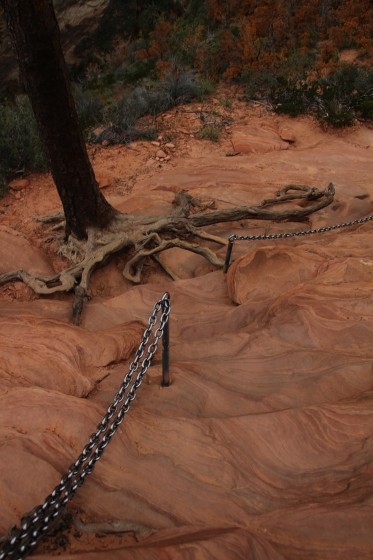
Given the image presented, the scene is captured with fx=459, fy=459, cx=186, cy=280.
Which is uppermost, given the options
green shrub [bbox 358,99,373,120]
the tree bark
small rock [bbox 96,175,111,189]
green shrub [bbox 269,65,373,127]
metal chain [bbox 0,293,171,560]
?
the tree bark

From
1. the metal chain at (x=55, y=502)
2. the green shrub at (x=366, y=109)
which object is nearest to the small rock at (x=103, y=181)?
the metal chain at (x=55, y=502)

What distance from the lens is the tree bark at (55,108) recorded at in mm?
3836

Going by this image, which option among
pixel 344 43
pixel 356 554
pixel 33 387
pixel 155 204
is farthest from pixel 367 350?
pixel 344 43

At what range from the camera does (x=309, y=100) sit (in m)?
9.49

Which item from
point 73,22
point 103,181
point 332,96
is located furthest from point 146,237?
point 73,22

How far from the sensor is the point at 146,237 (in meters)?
5.32

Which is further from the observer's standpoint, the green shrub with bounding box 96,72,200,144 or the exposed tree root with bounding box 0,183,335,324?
the green shrub with bounding box 96,72,200,144

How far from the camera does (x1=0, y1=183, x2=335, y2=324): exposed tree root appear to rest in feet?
15.9

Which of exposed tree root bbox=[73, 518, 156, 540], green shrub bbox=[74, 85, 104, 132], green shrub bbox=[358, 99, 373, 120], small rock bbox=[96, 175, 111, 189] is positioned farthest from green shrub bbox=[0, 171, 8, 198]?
green shrub bbox=[358, 99, 373, 120]

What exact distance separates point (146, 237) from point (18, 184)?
290 cm

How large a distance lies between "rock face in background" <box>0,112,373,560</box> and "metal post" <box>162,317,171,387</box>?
0.20 ft

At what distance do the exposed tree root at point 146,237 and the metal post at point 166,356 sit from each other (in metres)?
1.70

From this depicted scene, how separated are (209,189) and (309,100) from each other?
4239 mm

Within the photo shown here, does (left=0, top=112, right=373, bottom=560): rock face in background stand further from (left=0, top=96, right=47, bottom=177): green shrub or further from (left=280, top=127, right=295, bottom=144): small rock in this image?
(left=280, top=127, right=295, bottom=144): small rock
